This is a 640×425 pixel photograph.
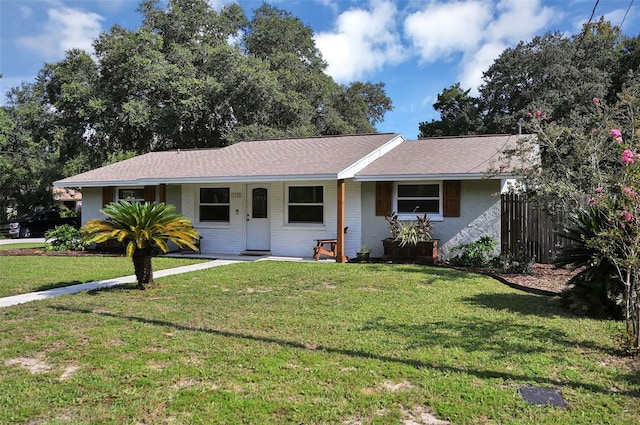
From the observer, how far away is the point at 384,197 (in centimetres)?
1370

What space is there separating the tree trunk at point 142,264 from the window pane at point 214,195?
22.1 feet

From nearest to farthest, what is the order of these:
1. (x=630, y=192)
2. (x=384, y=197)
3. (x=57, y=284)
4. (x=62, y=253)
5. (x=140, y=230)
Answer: (x=630, y=192) → (x=140, y=230) → (x=57, y=284) → (x=384, y=197) → (x=62, y=253)

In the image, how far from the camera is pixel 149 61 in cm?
2570

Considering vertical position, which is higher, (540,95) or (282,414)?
(540,95)

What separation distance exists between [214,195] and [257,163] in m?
1.88

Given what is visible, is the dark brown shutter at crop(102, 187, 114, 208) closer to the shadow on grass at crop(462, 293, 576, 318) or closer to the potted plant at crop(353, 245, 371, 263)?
the potted plant at crop(353, 245, 371, 263)

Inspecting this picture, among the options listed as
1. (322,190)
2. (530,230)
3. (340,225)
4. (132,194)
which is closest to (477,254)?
(530,230)

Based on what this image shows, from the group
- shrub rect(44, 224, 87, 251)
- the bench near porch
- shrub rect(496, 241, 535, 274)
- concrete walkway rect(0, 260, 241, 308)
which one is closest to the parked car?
shrub rect(44, 224, 87, 251)

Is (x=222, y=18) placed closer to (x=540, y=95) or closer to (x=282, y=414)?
(x=540, y=95)

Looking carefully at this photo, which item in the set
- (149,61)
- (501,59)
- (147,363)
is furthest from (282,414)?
(501,59)

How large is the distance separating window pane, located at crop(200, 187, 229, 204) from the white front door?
2.81ft

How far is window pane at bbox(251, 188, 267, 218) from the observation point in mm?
15070

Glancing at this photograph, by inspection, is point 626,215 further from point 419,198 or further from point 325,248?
point 325,248

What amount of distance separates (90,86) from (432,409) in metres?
28.2
